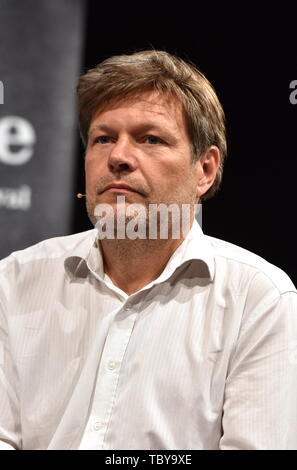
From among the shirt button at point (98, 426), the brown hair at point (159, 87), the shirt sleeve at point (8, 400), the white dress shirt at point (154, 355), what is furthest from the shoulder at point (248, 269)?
the shirt sleeve at point (8, 400)

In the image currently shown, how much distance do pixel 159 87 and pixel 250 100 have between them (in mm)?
481

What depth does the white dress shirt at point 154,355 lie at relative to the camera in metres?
1.53

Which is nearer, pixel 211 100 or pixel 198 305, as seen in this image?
pixel 198 305

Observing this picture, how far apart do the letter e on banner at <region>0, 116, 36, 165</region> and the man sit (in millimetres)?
462

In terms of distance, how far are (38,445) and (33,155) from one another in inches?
42.6

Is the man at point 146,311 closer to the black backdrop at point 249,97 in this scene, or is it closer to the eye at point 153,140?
the eye at point 153,140

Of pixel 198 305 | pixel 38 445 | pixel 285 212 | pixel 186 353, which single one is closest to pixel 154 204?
pixel 198 305

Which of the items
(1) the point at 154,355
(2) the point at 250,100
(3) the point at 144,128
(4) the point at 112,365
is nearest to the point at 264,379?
(1) the point at 154,355

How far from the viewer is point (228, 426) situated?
152 centimetres

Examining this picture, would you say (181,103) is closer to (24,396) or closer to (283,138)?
(283,138)

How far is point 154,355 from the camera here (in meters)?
1.60

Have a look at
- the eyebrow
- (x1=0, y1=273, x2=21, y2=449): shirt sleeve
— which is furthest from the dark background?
(x1=0, y1=273, x2=21, y2=449): shirt sleeve

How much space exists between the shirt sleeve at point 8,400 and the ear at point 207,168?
716 mm

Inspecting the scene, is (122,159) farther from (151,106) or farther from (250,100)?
(250,100)
